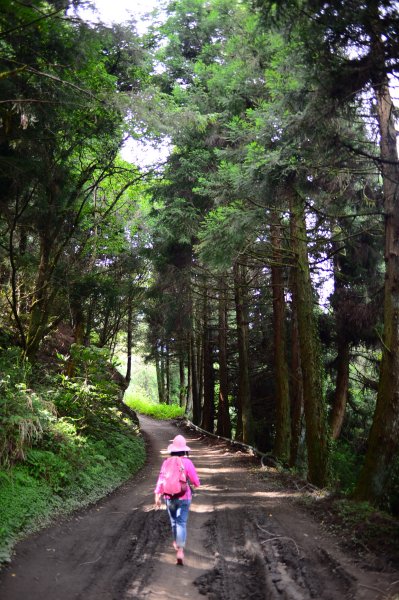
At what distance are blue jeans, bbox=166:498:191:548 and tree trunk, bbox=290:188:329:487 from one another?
4.95m

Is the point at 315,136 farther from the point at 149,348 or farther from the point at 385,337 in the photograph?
the point at 149,348

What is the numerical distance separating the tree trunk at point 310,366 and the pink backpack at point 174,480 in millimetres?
4909

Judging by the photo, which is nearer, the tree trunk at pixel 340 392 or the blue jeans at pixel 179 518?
the blue jeans at pixel 179 518

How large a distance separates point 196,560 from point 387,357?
436 centimetres

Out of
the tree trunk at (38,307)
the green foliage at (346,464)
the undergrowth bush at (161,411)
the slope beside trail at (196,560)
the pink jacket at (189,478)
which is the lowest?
the undergrowth bush at (161,411)

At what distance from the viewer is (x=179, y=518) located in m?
5.84

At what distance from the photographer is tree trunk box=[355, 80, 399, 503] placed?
711 centimetres

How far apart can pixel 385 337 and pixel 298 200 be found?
362 centimetres

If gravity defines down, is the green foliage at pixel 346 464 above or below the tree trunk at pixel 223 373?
below

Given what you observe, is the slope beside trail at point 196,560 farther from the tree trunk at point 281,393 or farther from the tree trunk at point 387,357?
the tree trunk at point 281,393

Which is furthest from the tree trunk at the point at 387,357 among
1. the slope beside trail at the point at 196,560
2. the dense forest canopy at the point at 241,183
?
the slope beside trail at the point at 196,560

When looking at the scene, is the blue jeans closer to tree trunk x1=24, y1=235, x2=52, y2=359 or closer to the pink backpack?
the pink backpack

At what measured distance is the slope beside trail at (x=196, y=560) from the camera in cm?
467

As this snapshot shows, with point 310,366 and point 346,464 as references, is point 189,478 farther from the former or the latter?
point 346,464
